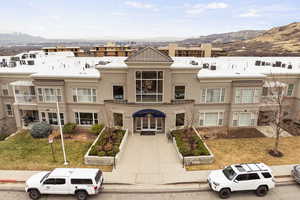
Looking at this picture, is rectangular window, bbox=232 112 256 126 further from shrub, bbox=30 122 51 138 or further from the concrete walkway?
shrub, bbox=30 122 51 138

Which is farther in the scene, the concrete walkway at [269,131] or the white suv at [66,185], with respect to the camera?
the concrete walkway at [269,131]

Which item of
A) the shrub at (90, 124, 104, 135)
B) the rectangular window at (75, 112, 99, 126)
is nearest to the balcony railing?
the rectangular window at (75, 112, 99, 126)

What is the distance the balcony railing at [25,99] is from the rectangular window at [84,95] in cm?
627

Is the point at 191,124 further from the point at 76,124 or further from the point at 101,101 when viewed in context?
the point at 76,124

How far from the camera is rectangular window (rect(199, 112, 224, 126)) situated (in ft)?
85.5

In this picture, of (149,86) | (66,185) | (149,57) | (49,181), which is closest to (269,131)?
(149,86)

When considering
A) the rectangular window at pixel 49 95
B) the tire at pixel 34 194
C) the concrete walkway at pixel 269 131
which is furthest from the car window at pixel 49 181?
the concrete walkway at pixel 269 131

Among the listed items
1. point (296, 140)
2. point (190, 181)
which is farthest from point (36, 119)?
point (296, 140)

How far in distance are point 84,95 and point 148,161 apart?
12.7 metres

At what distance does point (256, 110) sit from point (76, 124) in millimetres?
24490

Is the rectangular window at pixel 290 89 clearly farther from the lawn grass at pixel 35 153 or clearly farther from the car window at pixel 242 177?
the lawn grass at pixel 35 153

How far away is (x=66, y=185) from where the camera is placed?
13.6 meters

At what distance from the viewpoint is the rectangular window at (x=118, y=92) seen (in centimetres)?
2470

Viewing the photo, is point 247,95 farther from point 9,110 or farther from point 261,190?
point 9,110
